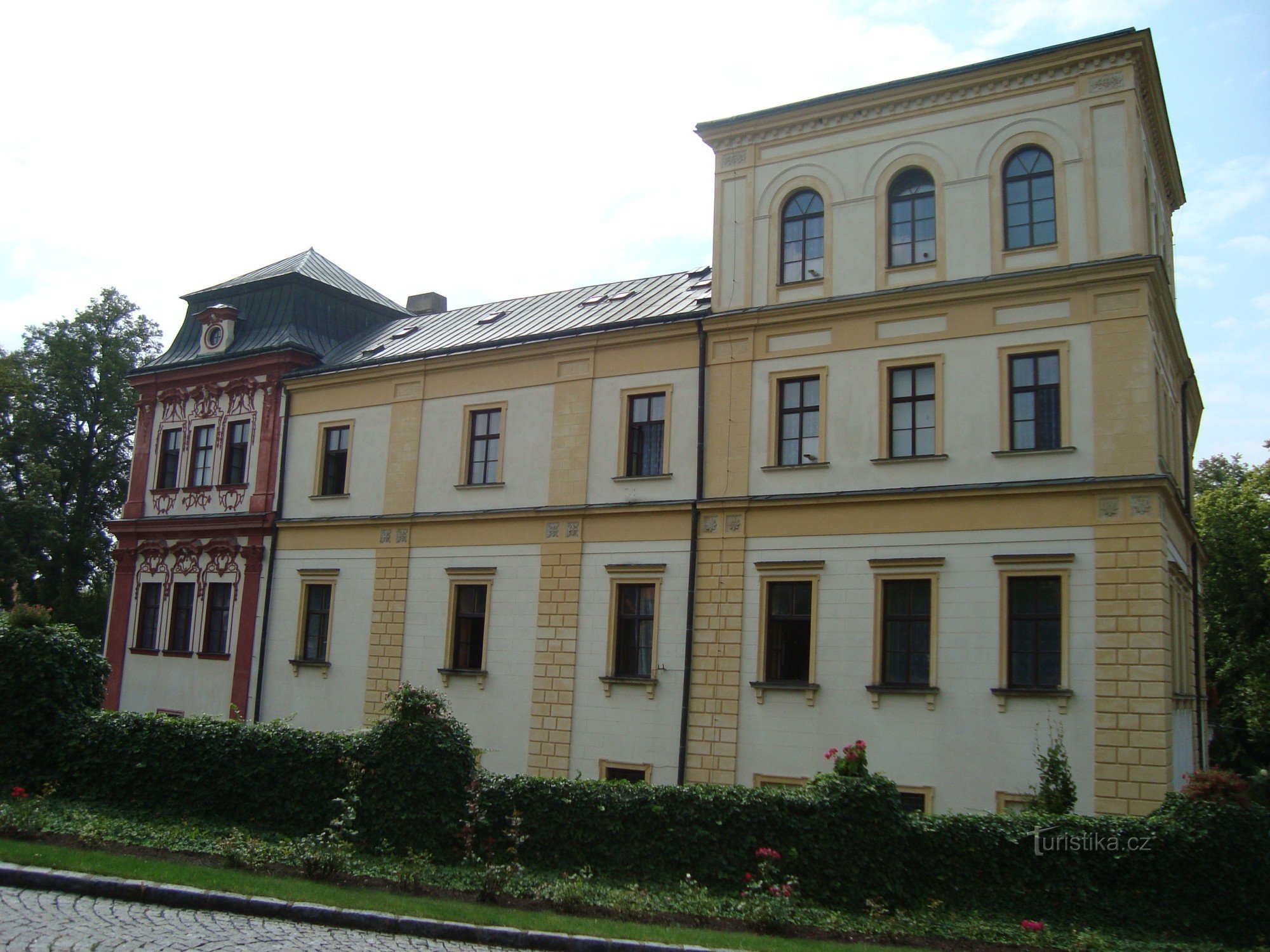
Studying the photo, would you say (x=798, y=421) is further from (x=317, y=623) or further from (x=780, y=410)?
(x=317, y=623)

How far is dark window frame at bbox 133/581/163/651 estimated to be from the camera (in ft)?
108

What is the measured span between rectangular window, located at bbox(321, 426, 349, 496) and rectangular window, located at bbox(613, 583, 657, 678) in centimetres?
995

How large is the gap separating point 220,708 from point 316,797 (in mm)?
14320

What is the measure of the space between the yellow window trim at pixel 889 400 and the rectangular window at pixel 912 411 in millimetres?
86

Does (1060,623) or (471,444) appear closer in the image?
(1060,623)

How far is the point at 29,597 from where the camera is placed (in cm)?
4312

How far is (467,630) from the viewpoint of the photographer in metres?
26.8

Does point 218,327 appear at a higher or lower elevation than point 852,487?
higher

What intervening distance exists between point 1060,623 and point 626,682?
29.5 ft

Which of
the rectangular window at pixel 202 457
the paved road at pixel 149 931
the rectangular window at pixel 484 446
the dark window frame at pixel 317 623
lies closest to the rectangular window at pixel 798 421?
the rectangular window at pixel 484 446

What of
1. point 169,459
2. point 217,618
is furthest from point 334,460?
point 169,459

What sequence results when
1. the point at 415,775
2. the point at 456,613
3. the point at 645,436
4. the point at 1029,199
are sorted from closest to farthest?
the point at 415,775
the point at 1029,199
the point at 645,436
the point at 456,613

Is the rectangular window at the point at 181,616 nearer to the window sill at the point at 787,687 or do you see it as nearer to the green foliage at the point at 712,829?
the window sill at the point at 787,687

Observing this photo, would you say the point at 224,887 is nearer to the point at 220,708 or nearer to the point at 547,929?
the point at 547,929
